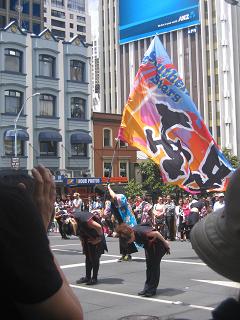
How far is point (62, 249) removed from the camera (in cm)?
1591

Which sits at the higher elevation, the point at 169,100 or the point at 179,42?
the point at 179,42

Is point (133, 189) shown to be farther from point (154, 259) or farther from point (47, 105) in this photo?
point (154, 259)

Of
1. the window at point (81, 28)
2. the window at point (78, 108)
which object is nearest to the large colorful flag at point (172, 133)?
the window at point (78, 108)

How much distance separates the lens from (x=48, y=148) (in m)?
43.9

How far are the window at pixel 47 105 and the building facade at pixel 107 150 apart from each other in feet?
16.1

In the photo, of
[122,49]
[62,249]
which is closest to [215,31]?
[122,49]

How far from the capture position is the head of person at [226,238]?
1544 mm

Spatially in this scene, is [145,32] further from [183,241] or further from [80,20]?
[183,241]

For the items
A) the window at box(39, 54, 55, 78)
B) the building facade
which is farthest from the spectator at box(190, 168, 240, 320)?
the building facade

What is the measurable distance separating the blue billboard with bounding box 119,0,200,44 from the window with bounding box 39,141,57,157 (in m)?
43.5

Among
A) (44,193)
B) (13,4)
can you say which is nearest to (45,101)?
(13,4)

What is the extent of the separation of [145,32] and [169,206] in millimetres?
69563

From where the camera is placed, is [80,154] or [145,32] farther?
[145,32]

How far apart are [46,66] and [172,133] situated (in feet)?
108
